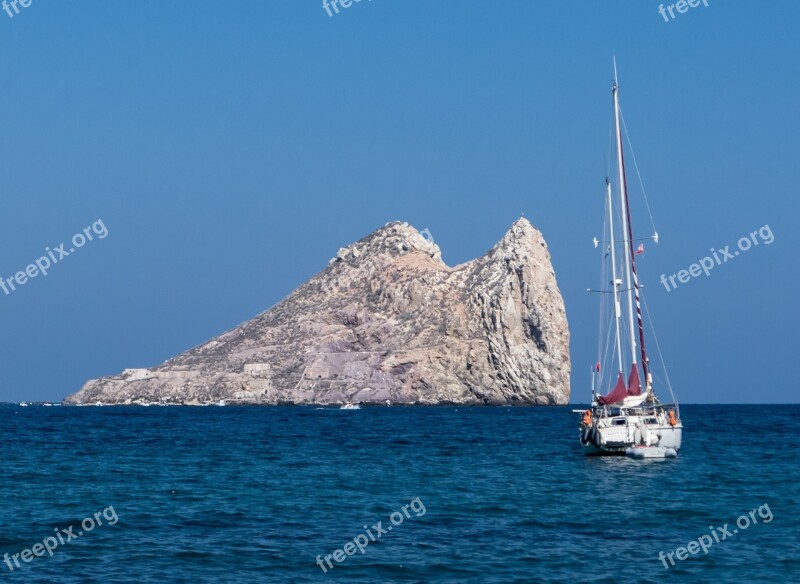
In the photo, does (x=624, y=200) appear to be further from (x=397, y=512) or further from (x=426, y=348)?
(x=426, y=348)

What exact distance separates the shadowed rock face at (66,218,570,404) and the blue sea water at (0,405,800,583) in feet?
343

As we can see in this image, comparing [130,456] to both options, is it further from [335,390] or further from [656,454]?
[335,390]

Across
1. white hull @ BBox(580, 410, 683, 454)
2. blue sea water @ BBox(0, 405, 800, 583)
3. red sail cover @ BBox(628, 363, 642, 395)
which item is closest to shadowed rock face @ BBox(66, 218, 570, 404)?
blue sea water @ BBox(0, 405, 800, 583)

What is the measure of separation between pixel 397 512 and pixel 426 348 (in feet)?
469

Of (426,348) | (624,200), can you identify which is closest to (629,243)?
(624,200)

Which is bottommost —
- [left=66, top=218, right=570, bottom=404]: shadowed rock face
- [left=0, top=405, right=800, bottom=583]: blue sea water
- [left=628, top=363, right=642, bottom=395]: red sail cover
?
[left=0, top=405, right=800, bottom=583]: blue sea water

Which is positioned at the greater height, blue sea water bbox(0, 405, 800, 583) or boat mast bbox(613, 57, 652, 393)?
boat mast bbox(613, 57, 652, 393)

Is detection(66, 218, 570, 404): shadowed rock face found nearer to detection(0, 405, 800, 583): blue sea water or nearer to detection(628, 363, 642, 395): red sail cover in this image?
detection(0, 405, 800, 583): blue sea water

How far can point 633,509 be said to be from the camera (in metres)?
40.8

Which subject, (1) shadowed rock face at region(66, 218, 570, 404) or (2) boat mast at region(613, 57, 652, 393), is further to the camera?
(1) shadowed rock face at region(66, 218, 570, 404)

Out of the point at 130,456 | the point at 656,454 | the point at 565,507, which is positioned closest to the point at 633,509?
the point at 565,507

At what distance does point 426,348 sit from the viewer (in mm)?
182250

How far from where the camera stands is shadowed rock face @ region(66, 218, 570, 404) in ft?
596

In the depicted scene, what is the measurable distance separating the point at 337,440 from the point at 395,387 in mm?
96744
